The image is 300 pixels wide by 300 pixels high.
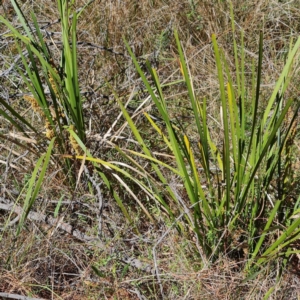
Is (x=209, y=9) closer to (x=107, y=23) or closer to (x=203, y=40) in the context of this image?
(x=203, y=40)

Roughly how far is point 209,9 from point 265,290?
63.9 inches

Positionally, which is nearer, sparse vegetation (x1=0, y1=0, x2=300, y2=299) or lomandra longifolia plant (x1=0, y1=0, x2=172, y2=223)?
sparse vegetation (x1=0, y1=0, x2=300, y2=299)

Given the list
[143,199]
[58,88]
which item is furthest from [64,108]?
[143,199]

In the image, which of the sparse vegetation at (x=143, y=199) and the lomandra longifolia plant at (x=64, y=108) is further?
the lomandra longifolia plant at (x=64, y=108)

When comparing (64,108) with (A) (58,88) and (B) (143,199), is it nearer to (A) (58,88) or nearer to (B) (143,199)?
(A) (58,88)

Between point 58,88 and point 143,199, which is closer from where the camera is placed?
point 58,88

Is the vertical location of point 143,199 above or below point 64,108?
below

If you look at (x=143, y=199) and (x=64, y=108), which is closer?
(x=64, y=108)

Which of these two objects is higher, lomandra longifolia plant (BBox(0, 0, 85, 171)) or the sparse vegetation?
lomandra longifolia plant (BBox(0, 0, 85, 171))

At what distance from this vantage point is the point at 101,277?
1.54m

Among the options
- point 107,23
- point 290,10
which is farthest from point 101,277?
point 290,10

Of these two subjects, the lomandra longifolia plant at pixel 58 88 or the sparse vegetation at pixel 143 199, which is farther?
the lomandra longifolia plant at pixel 58 88

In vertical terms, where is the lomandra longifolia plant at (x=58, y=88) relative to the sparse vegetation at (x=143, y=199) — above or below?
above

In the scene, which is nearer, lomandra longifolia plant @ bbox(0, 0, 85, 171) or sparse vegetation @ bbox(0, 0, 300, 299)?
sparse vegetation @ bbox(0, 0, 300, 299)
